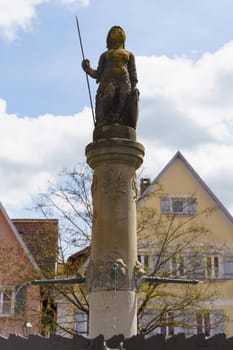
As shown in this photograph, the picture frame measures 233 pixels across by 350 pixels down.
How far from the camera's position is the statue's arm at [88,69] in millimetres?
10117

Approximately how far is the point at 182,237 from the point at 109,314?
49.0ft

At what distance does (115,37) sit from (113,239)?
10.9 ft

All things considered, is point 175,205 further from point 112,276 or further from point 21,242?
point 112,276

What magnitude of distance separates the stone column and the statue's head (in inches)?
70.1

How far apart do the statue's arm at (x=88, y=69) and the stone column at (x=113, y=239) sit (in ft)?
4.30

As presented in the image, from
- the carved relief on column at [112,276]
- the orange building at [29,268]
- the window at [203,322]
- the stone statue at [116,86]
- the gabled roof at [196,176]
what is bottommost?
the window at [203,322]

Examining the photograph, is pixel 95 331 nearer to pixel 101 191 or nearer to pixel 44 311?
pixel 101 191

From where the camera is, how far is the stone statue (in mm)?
9664

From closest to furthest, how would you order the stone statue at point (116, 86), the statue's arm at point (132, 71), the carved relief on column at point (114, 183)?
the carved relief on column at point (114, 183) < the stone statue at point (116, 86) < the statue's arm at point (132, 71)

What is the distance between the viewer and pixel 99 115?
9781 mm

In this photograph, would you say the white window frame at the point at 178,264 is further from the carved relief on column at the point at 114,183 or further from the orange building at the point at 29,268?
the carved relief on column at the point at 114,183

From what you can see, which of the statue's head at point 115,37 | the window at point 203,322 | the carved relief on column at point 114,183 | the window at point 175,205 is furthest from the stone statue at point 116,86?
the window at point 175,205

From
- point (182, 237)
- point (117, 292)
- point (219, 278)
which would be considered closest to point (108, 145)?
point (117, 292)

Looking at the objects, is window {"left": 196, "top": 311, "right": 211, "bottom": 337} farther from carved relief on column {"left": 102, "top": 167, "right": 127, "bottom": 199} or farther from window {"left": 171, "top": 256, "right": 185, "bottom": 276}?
carved relief on column {"left": 102, "top": 167, "right": 127, "bottom": 199}
